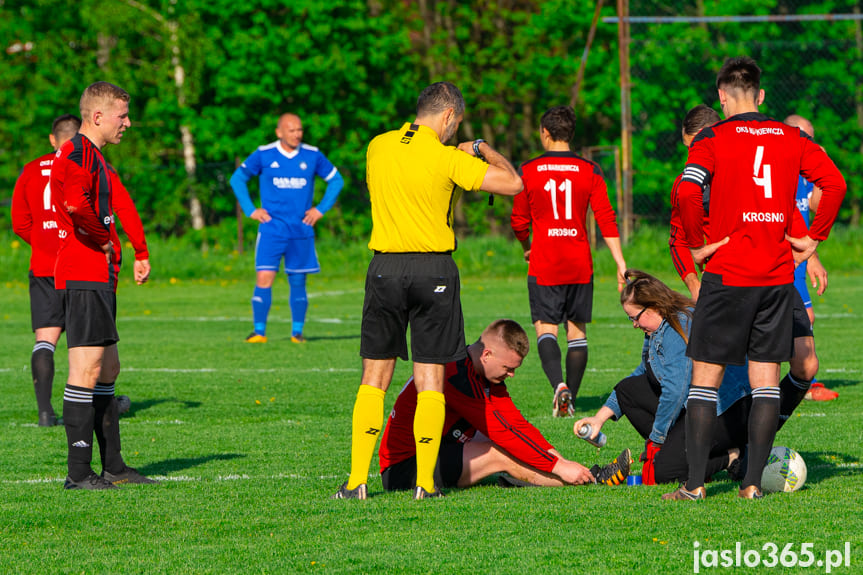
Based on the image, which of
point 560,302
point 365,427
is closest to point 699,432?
point 365,427

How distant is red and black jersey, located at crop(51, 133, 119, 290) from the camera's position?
20.2 ft

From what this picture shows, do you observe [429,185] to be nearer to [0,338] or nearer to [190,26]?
[0,338]

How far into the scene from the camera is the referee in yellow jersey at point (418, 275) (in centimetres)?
581

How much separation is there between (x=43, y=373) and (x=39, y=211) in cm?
123

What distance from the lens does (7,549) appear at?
5.02 meters

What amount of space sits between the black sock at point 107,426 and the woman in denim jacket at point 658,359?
2.55 meters

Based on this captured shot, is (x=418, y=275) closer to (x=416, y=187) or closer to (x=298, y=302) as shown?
(x=416, y=187)

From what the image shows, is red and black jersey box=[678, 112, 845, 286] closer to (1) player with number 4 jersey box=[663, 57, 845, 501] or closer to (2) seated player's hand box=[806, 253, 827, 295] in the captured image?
(1) player with number 4 jersey box=[663, 57, 845, 501]

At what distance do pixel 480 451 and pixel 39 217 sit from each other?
4.47 meters

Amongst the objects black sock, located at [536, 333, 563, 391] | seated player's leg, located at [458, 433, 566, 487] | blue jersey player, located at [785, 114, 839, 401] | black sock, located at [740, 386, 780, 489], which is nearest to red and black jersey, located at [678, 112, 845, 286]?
black sock, located at [740, 386, 780, 489]

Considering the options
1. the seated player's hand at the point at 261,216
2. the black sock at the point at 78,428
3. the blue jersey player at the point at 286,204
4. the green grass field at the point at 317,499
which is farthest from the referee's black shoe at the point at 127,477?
the seated player's hand at the point at 261,216

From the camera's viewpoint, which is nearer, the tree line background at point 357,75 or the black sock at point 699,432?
the black sock at point 699,432

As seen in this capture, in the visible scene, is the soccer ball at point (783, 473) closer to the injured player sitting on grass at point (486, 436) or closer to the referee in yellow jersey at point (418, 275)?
the injured player sitting on grass at point (486, 436)

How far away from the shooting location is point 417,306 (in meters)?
5.87
